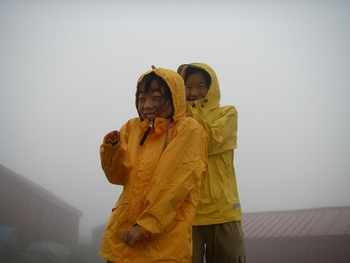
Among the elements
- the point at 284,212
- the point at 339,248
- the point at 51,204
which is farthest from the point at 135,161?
the point at 51,204

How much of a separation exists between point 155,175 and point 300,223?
570 inches

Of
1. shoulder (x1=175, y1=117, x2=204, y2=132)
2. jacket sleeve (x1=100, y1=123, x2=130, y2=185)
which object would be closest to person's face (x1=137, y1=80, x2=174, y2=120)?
shoulder (x1=175, y1=117, x2=204, y2=132)

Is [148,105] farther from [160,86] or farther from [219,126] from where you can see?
[219,126]

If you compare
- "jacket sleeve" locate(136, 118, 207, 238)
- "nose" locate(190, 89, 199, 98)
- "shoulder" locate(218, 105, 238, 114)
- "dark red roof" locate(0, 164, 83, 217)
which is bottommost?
"dark red roof" locate(0, 164, 83, 217)

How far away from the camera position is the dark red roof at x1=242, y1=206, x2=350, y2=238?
1259cm

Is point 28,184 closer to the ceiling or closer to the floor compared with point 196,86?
closer to the floor

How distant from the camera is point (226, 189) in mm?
2623

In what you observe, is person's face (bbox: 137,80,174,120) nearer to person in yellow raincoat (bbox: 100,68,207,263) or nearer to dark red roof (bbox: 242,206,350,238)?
person in yellow raincoat (bbox: 100,68,207,263)

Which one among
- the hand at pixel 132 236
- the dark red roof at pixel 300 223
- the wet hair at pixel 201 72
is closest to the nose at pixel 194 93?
the wet hair at pixel 201 72

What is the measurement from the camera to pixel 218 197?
255cm

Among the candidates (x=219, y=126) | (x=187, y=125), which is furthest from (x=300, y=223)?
(x=187, y=125)

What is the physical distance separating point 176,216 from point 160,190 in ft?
0.61

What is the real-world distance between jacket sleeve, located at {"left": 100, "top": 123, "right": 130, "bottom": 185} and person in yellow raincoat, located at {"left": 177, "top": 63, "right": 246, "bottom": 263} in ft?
2.49

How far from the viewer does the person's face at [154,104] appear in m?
2.16
